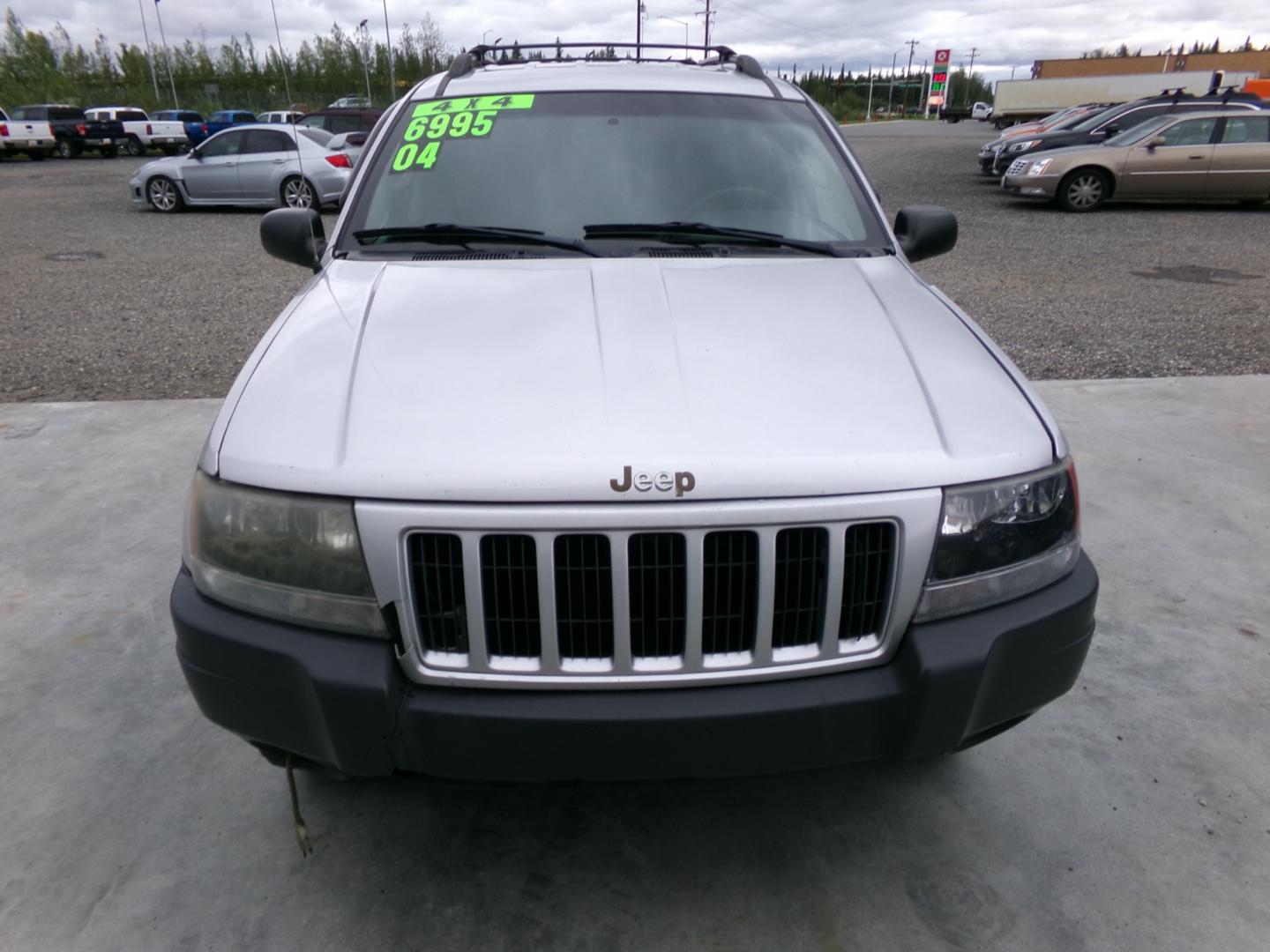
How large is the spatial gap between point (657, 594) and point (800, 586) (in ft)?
0.92

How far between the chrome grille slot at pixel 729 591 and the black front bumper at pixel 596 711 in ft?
0.30

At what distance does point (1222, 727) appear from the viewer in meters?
2.67

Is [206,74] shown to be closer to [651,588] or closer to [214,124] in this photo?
[214,124]

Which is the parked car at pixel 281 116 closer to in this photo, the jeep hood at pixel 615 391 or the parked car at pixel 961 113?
the jeep hood at pixel 615 391

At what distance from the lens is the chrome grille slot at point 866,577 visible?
1790 mm

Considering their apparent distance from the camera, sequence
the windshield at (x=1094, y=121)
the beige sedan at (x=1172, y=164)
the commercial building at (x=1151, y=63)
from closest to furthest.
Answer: the beige sedan at (x=1172, y=164) < the windshield at (x=1094, y=121) < the commercial building at (x=1151, y=63)

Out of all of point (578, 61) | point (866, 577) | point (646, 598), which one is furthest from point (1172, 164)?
point (646, 598)

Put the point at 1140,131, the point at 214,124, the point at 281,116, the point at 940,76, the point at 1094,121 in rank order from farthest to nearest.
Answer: the point at 940,76 < the point at 214,124 < the point at 281,116 < the point at 1094,121 < the point at 1140,131

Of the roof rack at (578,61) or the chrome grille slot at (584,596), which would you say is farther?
the roof rack at (578,61)

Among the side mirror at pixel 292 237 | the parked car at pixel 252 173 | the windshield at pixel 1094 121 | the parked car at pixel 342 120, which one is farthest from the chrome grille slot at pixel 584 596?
the windshield at pixel 1094 121

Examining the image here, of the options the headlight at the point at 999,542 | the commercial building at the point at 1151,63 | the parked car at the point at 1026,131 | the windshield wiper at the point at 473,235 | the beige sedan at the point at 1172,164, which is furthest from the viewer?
the commercial building at the point at 1151,63

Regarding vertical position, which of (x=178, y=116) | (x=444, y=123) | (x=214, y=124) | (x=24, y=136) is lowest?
(x=214, y=124)

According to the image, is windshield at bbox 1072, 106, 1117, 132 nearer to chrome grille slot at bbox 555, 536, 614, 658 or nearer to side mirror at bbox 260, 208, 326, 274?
side mirror at bbox 260, 208, 326, 274

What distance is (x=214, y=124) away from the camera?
3366 cm
